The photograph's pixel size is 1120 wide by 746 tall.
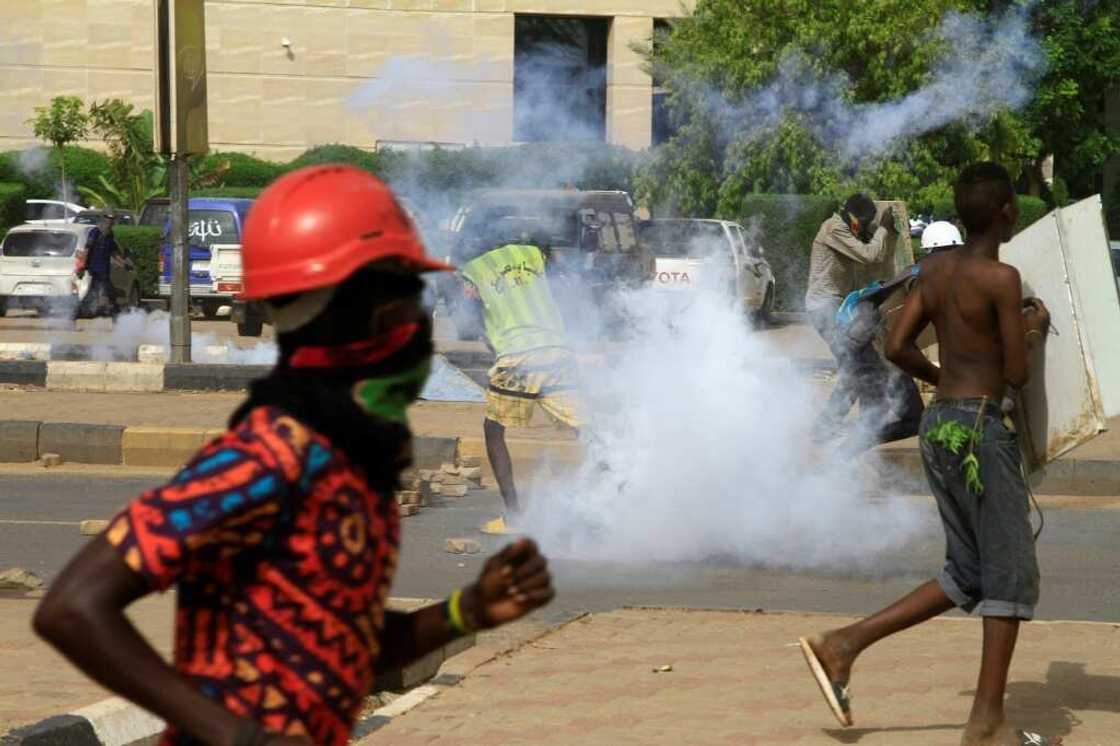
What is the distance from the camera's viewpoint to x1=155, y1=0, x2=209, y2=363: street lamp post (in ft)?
49.2

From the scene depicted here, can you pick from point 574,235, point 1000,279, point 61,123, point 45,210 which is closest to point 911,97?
point 574,235

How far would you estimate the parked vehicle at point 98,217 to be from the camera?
94.9 ft

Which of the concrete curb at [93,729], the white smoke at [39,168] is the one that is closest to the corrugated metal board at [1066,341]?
the concrete curb at [93,729]

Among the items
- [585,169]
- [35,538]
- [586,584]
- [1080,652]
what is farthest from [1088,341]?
[585,169]

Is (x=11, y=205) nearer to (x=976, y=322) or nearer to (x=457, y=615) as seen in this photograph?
(x=976, y=322)

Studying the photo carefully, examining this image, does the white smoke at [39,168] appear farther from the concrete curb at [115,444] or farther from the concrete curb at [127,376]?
the concrete curb at [115,444]

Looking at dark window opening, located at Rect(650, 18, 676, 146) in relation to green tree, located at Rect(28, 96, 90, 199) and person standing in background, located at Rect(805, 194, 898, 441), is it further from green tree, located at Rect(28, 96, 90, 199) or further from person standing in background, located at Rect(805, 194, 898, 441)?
person standing in background, located at Rect(805, 194, 898, 441)

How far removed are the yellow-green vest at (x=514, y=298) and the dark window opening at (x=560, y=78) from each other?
1242 centimetres

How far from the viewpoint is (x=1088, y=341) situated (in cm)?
533

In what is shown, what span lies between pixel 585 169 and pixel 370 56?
15.1 feet

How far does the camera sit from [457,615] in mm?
2520

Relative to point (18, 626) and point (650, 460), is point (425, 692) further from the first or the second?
point (650, 460)

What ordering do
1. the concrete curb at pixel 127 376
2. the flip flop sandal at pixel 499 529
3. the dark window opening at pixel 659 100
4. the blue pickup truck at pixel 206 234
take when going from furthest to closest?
the dark window opening at pixel 659 100 < the blue pickup truck at pixel 206 234 < the concrete curb at pixel 127 376 < the flip flop sandal at pixel 499 529

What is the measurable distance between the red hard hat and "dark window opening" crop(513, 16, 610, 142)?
1897 cm
